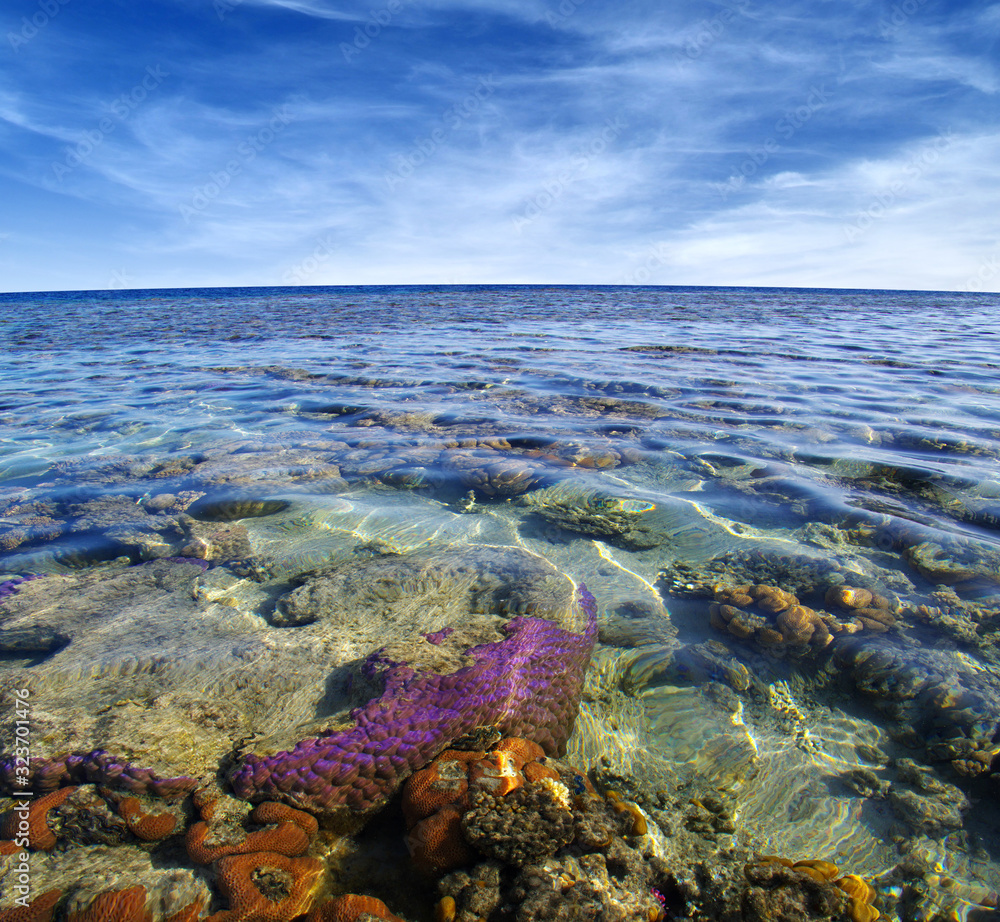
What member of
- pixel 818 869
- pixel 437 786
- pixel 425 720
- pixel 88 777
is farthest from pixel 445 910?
pixel 88 777

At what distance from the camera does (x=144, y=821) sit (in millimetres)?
1893

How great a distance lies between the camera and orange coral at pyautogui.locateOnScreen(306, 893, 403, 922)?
5.22 ft

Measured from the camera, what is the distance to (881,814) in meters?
2.14

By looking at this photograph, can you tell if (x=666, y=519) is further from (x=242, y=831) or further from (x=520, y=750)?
(x=242, y=831)

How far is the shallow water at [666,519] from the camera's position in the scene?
7.80 ft

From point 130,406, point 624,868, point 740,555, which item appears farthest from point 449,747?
point 130,406

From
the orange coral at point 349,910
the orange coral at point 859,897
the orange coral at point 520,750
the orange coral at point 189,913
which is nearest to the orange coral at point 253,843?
the orange coral at point 189,913

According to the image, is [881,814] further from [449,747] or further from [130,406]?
[130,406]

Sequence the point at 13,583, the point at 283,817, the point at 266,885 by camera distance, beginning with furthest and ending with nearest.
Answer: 1. the point at 13,583
2. the point at 283,817
3. the point at 266,885

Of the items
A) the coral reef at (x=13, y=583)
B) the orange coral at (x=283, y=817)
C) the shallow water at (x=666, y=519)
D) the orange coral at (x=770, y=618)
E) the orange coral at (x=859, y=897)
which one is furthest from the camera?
the coral reef at (x=13, y=583)

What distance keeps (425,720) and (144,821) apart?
42.1 inches

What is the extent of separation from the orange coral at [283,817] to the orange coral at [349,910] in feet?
0.97

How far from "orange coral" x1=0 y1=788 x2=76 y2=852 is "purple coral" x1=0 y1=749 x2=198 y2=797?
0.05m

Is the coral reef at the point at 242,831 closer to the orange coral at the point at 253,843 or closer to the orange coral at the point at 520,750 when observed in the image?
the orange coral at the point at 253,843
